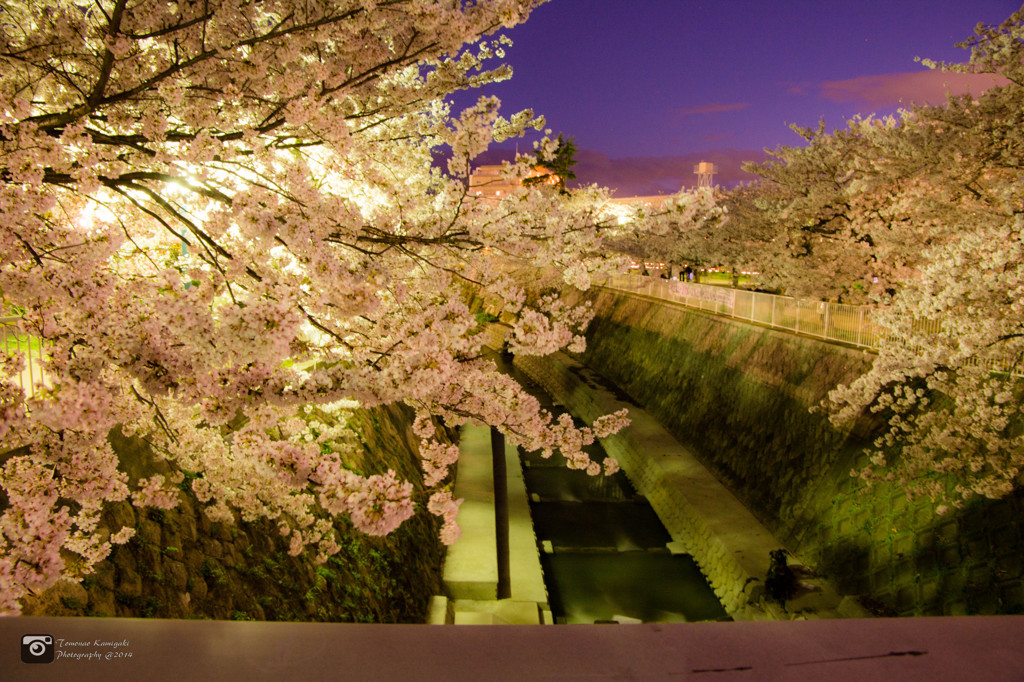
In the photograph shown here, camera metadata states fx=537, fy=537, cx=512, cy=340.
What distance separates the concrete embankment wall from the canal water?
2.02 metres

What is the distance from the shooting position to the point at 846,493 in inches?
361

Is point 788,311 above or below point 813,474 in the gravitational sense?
above

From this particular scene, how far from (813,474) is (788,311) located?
448 centimetres

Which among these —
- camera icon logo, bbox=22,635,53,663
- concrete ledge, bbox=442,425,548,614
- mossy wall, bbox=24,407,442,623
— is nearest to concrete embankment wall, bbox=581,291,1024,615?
concrete ledge, bbox=442,425,548,614

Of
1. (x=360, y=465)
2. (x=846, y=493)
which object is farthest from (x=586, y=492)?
(x=360, y=465)

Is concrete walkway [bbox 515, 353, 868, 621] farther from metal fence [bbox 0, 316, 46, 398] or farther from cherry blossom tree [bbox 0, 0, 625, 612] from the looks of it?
metal fence [bbox 0, 316, 46, 398]

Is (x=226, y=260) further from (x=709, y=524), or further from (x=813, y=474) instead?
(x=813, y=474)

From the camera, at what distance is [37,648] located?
5.24ft

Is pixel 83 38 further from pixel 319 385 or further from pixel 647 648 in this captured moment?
pixel 647 648

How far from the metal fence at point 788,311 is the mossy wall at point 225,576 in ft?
20.0

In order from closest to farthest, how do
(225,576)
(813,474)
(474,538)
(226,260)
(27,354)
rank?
(226,260) < (27,354) < (225,576) < (474,538) < (813,474)

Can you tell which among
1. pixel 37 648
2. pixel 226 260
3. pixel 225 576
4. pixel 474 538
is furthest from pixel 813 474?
pixel 37 648

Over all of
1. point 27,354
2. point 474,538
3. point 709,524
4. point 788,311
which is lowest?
point 709,524

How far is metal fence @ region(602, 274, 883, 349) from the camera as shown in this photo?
417 inches
